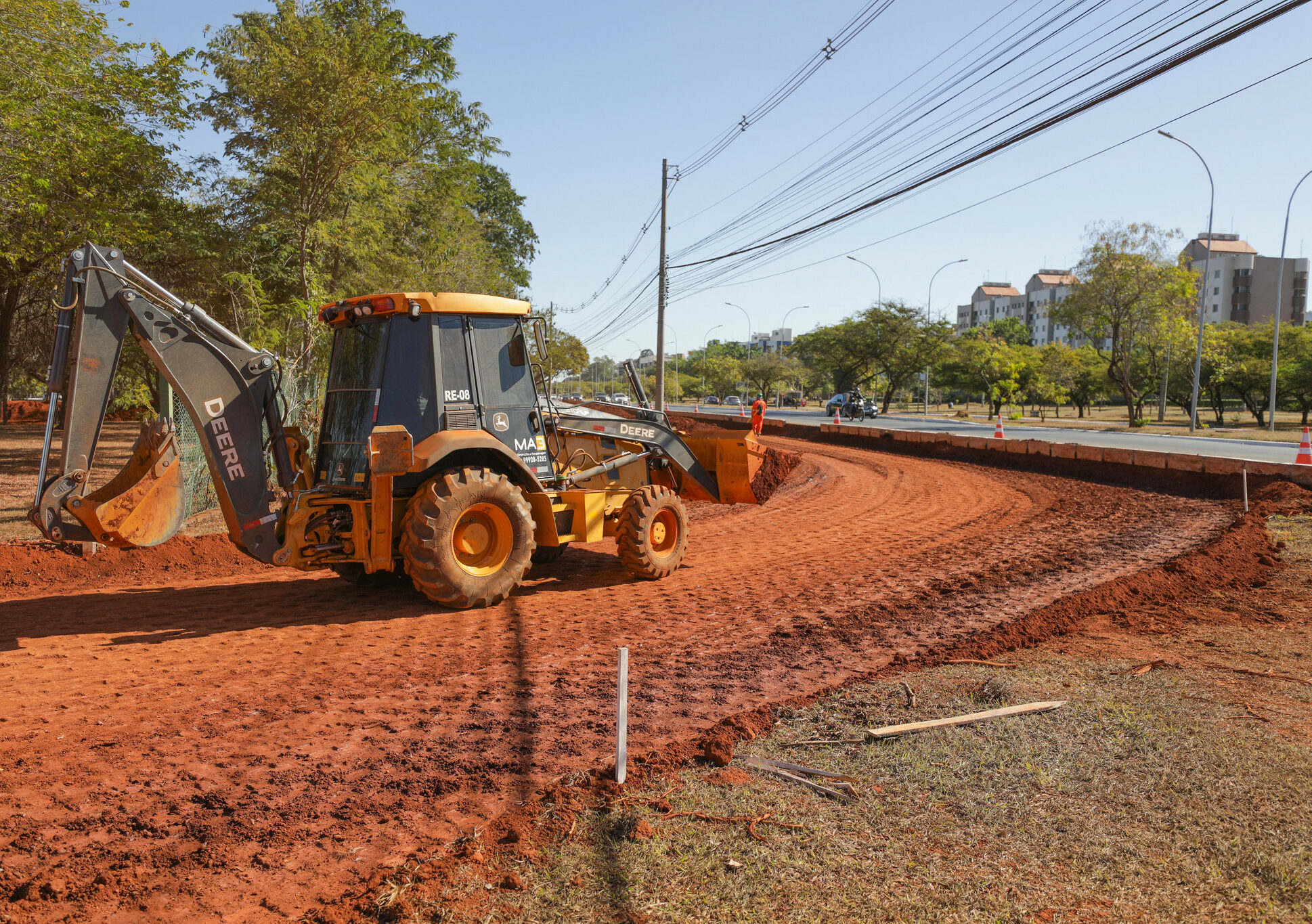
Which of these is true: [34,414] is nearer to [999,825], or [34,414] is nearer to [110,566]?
[110,566]

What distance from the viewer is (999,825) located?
4.20m

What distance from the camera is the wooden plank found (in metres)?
5.23

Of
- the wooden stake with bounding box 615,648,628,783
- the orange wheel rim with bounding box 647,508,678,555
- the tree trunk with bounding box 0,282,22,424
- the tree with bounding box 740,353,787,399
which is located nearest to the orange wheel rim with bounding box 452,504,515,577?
the orange wheel rim with bounding box 647,508,678,555

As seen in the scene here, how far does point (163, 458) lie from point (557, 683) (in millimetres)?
3905

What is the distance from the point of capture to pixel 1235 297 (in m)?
97.4

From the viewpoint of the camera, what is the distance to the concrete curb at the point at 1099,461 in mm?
15336

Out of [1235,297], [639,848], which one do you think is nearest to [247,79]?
[639,848]

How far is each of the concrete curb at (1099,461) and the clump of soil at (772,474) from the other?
4556 millimetres

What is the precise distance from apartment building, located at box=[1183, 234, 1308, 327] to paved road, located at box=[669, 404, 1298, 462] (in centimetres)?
7020

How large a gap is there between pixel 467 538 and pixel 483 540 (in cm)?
16

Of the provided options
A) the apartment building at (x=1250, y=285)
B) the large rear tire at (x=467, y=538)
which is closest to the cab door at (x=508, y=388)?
the large rear tire at (x=467, y=538)

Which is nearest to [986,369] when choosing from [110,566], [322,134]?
[322,134]

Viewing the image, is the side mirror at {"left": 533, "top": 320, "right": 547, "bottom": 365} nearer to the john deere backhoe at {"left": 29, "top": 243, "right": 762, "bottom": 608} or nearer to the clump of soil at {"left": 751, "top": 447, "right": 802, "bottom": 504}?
the john deere backhoe at {"left": 29, "top": 243, "right": 762, "bottom": 608}

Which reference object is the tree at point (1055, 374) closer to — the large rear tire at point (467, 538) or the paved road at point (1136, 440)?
the paved road at point (1136, 440)
